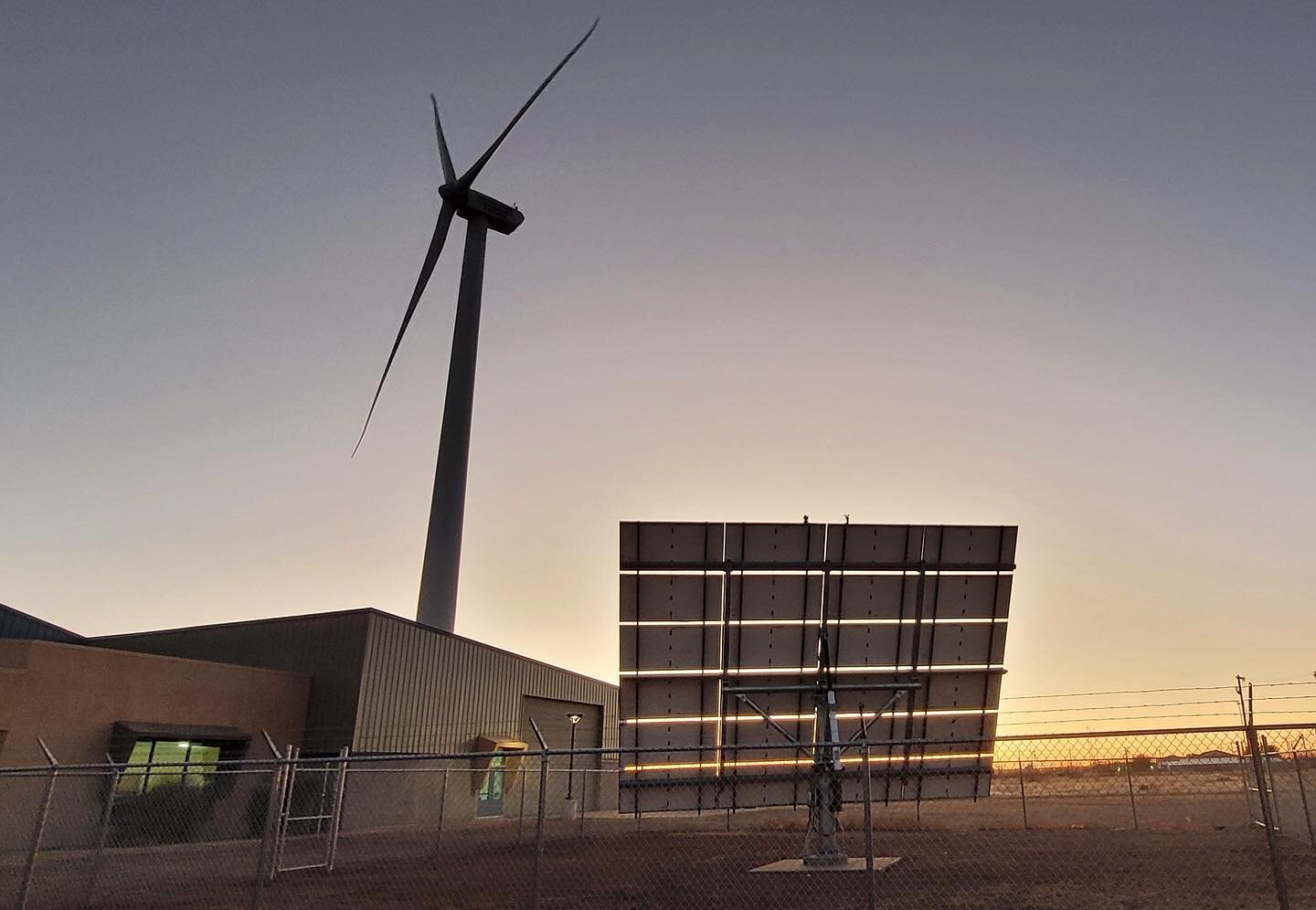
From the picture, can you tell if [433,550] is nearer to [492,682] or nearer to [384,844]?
[492,682]

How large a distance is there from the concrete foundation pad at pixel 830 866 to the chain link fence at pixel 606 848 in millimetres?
100

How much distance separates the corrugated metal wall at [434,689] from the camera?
1241 inches

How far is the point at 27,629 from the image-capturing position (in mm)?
37750

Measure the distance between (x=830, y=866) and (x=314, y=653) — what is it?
2342cm

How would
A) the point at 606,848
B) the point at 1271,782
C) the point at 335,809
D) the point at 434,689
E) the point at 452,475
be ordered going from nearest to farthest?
the point at 1271,782 → the point at 335,809 → the point at 606,848 → the point at 434,689 → the point at 452,475

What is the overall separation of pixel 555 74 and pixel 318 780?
117ft

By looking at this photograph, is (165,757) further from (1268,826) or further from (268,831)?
(1268,826)

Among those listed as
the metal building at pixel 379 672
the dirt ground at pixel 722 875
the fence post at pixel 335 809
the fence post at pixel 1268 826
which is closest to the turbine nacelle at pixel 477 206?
the metal building at pixel 379 672

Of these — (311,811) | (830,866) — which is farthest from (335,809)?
(311,811)

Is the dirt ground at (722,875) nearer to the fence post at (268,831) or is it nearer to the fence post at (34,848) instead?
the fence post at (34,848)

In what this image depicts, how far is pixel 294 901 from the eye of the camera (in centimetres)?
1379

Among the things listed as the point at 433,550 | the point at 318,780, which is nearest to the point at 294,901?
the point at 318,780

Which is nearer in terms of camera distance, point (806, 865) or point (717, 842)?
point (806, 865)

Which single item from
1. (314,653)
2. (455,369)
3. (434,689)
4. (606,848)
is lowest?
(606,848)
